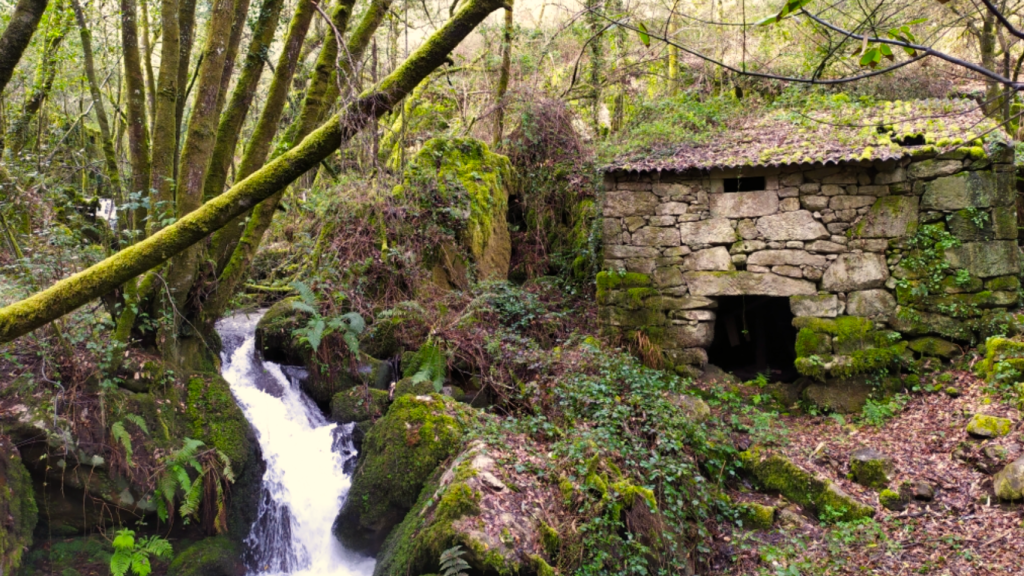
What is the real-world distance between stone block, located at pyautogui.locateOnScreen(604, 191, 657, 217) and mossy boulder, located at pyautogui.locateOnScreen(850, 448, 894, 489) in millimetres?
3815

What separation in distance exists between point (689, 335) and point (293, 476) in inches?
199

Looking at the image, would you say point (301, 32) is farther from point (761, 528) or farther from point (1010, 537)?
point (1010, 537)

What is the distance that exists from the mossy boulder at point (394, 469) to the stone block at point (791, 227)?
15.1 feet

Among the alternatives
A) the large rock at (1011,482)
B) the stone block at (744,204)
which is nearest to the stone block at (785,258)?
the stone block at (744,204)

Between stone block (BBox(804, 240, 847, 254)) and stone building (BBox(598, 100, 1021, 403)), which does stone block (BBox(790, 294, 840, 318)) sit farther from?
stone block (BBox(804, 240, 847, 254))

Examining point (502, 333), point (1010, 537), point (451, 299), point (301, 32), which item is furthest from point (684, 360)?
point (301, 32)

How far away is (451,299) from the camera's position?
7.97m

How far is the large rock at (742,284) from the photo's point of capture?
7332mm

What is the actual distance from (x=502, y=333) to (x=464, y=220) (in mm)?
2042

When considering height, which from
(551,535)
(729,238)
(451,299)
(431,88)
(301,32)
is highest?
(431,88)

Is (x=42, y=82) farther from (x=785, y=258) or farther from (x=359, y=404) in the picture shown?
(x=785, y=258)

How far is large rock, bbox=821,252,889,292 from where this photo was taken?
709cm

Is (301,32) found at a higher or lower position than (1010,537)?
higher

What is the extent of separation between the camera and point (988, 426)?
5.49m
